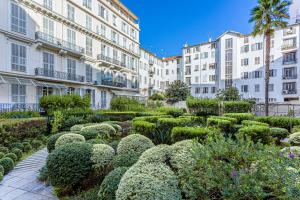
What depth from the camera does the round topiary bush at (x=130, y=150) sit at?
20.3 ft

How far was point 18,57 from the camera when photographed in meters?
20.4

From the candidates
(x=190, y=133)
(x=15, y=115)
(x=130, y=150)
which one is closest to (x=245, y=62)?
(x=190, y=133)

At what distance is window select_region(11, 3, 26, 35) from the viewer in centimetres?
1988

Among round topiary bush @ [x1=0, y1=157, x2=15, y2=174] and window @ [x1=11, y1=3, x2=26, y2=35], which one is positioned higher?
window @ [x1=11, y1=3, x2=26, y2=35]

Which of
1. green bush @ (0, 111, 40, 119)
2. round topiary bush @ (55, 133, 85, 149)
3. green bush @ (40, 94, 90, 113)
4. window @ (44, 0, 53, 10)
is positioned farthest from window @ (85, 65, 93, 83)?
round topiary bush @ (55, 133, 85, 149)

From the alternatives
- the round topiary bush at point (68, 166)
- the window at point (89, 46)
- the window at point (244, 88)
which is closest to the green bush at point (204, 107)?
the round topiary bush at point (68, 166)

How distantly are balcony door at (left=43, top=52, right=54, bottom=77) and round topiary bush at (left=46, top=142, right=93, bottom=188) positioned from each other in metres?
19.1

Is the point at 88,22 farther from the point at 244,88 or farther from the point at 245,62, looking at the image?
the point at 244,88

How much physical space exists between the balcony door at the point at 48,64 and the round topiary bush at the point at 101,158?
1940 cm

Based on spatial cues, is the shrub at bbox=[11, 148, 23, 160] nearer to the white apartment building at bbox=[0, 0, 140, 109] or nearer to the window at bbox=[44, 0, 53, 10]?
the white apartment building at bbox=[0, 0, 140, 109]

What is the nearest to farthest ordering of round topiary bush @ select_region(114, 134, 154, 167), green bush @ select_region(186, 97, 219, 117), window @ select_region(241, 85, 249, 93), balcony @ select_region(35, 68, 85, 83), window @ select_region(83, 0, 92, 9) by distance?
round topiary bush @ select_region(114, 134, 154, 167) < green bush @ select_region(186, 97, 219, 117) < balcony @ select_region(35, 68, 85, 83) < window @ select_region(83, 0, 92, 9) < window @ select_region(241, 85, 249, 93)

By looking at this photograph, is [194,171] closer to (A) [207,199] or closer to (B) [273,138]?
(A) [207,199]

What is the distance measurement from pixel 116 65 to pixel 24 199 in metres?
30.7

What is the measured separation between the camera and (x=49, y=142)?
30.7ft
